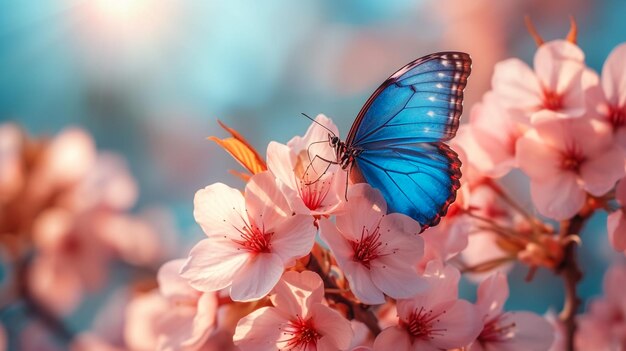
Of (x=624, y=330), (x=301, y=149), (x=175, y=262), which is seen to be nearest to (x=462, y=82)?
(x=301, y=149)

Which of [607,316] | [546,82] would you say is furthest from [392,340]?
[607,316]

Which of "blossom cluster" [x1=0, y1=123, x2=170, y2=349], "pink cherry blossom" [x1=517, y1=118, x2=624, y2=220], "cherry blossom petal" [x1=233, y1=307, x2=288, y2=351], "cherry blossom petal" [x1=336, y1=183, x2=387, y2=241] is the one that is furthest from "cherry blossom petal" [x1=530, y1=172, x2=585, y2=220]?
"blossom cluster" [x1=0, y1=123, x2=170, y2=349]

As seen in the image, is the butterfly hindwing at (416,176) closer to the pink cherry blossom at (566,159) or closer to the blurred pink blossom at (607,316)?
the pink cherry blossom at (566,159)

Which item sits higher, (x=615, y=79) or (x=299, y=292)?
(x=615, y=79)

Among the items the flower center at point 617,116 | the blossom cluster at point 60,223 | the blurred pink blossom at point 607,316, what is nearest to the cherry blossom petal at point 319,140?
A: the flower center at point 617,116

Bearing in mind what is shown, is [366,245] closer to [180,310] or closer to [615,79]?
[180,310]

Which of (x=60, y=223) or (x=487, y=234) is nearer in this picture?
(x=487, y=234)

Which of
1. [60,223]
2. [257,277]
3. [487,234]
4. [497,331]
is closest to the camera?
[257,277]
